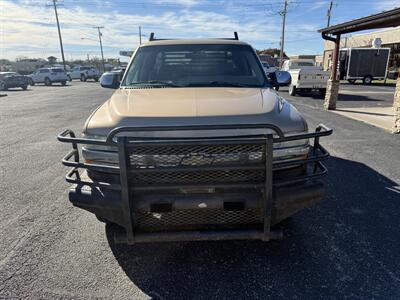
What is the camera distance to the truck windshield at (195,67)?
351 centimetres

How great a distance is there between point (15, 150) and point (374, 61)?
28.9 m

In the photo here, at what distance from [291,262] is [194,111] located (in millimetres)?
1654

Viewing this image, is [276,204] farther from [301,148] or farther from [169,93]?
[169,93]

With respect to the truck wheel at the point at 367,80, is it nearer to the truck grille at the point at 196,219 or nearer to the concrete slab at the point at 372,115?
the concrete slab at the point at 372,115

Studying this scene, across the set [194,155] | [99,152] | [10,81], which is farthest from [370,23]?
[10,81]

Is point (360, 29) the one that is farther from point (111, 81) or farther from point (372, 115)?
point (111, 81)

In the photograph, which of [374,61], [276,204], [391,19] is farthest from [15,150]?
[374,61]

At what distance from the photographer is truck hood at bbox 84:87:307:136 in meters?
2.33

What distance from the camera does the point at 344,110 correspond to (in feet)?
38.0

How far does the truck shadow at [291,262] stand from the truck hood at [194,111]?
1245 mm

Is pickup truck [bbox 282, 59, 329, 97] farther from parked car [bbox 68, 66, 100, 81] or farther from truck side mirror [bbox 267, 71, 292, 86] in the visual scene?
parked car [bbox 68, 66, 100, 81]

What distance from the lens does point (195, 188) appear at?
7.44 ft

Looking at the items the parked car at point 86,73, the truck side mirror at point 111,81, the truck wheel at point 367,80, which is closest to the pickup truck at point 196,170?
the truck side mirror at point 111,81

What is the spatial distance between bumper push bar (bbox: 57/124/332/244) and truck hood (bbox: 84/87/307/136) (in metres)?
0.11
